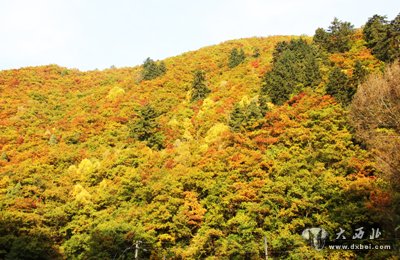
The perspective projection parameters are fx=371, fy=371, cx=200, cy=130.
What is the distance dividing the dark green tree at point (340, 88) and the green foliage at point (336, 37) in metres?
16.4

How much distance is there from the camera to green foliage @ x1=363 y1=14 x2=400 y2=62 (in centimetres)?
4296

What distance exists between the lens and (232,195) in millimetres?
28859

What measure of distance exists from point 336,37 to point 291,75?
13498 millimetres

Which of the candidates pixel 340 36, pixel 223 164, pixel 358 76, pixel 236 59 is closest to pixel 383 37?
pixel 340 36

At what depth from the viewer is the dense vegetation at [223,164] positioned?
2488cm

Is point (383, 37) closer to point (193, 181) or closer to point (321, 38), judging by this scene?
point (321, 38)

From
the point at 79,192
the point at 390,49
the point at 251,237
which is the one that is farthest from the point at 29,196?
the point at 390,49

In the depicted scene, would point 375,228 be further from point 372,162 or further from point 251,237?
point 251,237

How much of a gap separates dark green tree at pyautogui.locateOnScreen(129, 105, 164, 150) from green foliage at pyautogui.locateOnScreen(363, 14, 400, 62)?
27259 mm

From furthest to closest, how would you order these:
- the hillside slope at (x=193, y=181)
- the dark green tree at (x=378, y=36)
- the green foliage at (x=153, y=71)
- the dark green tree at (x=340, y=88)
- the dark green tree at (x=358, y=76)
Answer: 1. the green foliage at (x=153, y=71)
2. the dark green tree at (x=378, y=36)
3. the dark green tree at (x=358, y=76)
4. the dark green tree at (x=340, y=88)
5. the hillside slope at (x=193, y=181)

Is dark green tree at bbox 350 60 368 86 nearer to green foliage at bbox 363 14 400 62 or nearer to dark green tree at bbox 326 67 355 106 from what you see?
dark green tree at bbox 326 67 355 106

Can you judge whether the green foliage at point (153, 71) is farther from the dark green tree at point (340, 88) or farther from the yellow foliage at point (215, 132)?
the dark green tree at point (340, 88)

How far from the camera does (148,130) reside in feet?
145

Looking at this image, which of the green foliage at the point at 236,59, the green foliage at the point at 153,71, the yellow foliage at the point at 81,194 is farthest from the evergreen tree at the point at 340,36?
the yellow foliage at the point at 81,194
